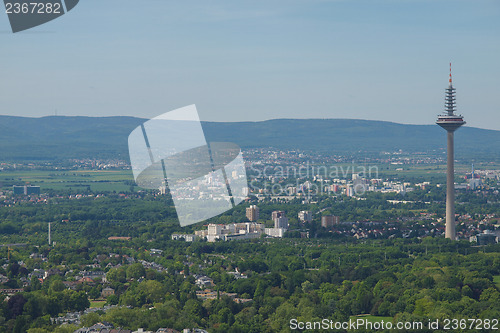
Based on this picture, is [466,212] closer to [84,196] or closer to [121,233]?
[121,233]

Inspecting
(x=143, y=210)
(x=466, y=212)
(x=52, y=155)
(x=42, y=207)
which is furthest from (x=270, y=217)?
(x=52, y=155)

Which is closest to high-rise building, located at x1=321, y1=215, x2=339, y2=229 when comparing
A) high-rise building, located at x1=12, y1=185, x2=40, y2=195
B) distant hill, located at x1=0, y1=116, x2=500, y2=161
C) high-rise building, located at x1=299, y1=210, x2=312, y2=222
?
high-rise building, located at x1=299, y1=210, x2=312, y2=222

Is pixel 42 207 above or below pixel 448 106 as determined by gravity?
below

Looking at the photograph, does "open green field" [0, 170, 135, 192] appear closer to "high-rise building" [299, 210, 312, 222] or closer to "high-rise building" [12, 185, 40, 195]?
"high-rise building" [12, 185, 40, 195]

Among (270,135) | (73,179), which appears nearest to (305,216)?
(73,179)

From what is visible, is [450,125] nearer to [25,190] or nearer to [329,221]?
[329,221]

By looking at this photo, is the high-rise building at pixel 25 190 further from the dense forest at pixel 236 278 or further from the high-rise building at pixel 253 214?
the high-rise building at pixel 253 214
